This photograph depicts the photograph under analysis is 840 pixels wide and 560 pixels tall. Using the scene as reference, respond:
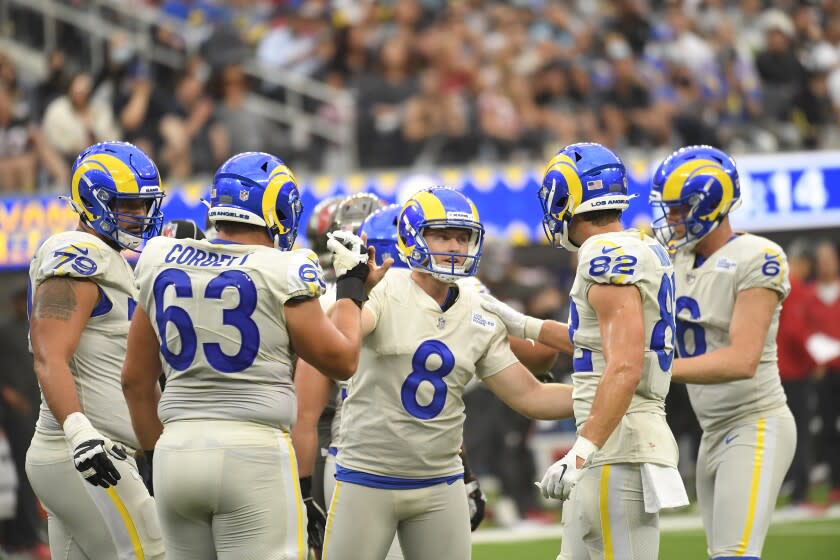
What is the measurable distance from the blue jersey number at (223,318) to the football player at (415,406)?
1.98 ft

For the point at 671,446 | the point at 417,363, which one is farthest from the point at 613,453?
the point at 417,363

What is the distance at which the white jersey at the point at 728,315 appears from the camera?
18.2ft

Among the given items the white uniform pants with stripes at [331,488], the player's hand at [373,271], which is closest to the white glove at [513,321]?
the player's hand at [373,271]

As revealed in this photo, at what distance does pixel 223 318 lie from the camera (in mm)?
4254

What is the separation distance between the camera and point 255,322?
4.27 meters

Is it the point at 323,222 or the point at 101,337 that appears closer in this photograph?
the point at 101,337

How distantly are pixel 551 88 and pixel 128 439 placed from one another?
9.38 meters

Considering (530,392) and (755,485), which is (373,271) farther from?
(755,485)

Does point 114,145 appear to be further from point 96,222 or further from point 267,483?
point 267,483

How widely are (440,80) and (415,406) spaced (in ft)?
31.0

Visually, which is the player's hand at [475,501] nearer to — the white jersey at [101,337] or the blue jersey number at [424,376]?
the blue jersey number at [424,376]

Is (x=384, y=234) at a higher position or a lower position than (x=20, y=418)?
higher

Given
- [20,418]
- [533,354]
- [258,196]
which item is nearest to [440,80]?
[20,418]

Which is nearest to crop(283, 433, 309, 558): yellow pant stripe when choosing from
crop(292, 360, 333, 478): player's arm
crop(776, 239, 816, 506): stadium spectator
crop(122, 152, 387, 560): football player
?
crop(122, 152, 387, 560): football player
